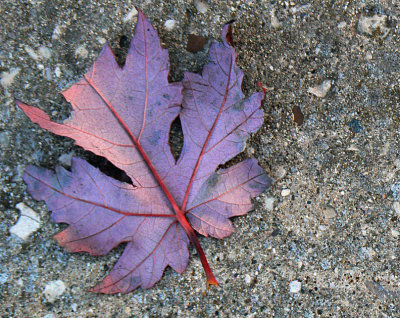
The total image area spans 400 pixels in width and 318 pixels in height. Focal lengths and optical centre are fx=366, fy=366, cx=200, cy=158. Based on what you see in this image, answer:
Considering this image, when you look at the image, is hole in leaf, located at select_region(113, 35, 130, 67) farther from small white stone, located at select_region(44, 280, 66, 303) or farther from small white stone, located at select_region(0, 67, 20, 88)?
small white stone, located at select_region(44, 280, 66, 303)

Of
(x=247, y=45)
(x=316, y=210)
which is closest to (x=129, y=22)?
(x=247, y=45)

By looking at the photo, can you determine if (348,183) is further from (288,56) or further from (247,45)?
(247,45)

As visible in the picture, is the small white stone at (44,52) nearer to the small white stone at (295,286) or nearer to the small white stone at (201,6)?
the small white stone at (201,6)

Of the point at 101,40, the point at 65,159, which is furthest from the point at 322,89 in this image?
the point at 65,159

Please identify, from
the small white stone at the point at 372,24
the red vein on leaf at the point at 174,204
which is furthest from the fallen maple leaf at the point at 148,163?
the small white stone at the point at 372,24

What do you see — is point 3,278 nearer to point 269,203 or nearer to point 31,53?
point 31,53

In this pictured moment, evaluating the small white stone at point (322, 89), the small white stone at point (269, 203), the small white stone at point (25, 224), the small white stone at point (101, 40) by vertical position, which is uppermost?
the small white stone at point (101, 40)

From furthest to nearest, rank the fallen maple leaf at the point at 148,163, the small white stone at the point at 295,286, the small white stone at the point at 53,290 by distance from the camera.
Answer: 1. the small white stone at the point at 295,286
2. the small white stone at the point at 53,290
3. the fallen maple leaf at the point at 148,163
